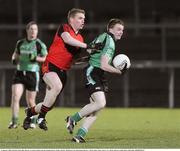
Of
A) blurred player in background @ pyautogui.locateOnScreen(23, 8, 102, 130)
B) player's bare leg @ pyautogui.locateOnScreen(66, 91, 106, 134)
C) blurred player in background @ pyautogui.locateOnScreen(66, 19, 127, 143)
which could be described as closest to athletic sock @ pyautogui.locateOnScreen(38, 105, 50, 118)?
blurred player in background @ pyautogui.locateOnScreen(23, 8, 102, 130)

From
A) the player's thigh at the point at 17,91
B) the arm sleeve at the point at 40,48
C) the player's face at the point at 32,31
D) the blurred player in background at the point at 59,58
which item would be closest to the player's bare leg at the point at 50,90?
the blurred player in background at the point at 59,58

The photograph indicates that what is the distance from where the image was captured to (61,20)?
108ft

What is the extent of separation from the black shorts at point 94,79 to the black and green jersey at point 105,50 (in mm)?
103

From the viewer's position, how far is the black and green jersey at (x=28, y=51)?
15.4 meters

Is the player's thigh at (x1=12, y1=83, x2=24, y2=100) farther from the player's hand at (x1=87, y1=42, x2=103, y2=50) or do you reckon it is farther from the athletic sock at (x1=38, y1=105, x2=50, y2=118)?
the player's hand at (x1=87, y1=42, x2=103, y2=50)

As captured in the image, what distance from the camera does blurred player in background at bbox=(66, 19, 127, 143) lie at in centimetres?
1131

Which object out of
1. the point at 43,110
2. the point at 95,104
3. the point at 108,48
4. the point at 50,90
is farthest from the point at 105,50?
the point at 43,110

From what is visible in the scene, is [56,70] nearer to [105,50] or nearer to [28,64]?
[105,50]

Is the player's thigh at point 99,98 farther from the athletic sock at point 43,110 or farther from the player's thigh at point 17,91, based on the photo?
the player's thigh at point 17,91

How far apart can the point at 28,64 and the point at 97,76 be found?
4.39m

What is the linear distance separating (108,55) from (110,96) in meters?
19.0

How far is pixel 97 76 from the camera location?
37.8ft

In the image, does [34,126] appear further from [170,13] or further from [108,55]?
[170,13]

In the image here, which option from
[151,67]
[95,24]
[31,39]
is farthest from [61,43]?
[95,24]
